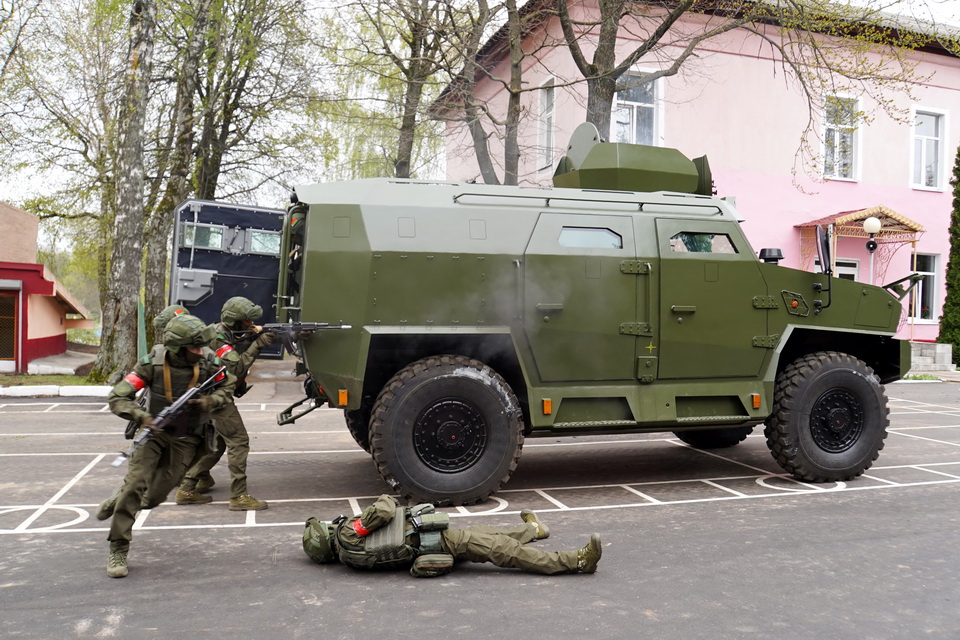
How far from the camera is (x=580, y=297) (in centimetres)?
729

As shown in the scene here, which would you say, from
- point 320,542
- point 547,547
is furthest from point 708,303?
point 320,542

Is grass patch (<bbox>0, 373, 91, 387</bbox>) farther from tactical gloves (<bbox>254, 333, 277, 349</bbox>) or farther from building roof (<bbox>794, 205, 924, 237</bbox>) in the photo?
building roof (<bbox>794, 205, 924, 237</bbox>)

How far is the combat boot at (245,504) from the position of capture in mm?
6887

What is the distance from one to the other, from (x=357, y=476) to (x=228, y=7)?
48.4 ft

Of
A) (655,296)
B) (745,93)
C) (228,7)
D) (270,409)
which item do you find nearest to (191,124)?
(228,7)

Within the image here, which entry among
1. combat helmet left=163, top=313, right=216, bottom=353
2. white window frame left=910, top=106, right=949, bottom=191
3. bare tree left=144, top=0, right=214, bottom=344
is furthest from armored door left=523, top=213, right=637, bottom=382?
white window frame left=910, top=106, right=949, bottom=191

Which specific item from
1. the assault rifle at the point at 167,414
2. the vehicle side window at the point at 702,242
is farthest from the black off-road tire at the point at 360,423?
the vehicle side window at the point at 702,242

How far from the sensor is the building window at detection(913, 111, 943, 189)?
23.2m

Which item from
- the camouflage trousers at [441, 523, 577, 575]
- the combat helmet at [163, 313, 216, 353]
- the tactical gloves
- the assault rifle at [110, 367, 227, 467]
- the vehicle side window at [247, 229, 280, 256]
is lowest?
the camouflage trousers at [441, 523, 577, 575]

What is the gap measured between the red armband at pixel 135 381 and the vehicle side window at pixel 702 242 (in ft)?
15.3

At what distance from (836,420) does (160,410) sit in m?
6.06

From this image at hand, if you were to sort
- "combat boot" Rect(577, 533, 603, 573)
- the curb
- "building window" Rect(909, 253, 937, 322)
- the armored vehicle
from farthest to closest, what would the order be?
"building window" Rect(909, 253, 937, 322), the curb, the armored vehicle, "combat boot" Rect(577, 533, 603, 573)

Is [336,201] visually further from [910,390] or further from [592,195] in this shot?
[910,390]

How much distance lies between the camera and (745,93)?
20.7 metres
